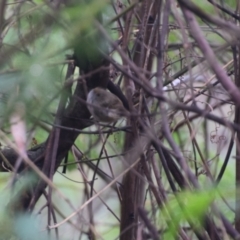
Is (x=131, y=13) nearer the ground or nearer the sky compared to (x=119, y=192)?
nearer the sky

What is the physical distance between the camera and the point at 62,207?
8.46 ft

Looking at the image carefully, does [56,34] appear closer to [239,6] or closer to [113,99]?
[113,99]

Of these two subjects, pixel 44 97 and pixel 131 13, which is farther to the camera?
pixel 131 13

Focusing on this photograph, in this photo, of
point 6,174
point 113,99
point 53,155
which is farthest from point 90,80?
point 6,174

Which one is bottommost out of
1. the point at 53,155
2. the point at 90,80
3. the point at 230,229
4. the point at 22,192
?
the point at 230,229

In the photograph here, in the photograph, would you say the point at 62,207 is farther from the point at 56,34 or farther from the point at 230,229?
the point at 230,229

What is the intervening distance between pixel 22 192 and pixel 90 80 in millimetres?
424

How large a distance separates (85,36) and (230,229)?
519mm

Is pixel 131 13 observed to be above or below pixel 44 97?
above

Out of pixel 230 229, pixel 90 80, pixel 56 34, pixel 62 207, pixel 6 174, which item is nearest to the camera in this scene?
pixel 230 229

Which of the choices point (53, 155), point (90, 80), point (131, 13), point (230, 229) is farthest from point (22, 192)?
point (230, 229)

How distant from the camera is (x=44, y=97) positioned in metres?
1.29

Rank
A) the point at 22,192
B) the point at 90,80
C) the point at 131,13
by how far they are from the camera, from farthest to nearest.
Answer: the point at 90,80 < the point at 22,192 < the point at 131,13

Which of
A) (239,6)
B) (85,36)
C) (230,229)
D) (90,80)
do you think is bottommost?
(230,229)
